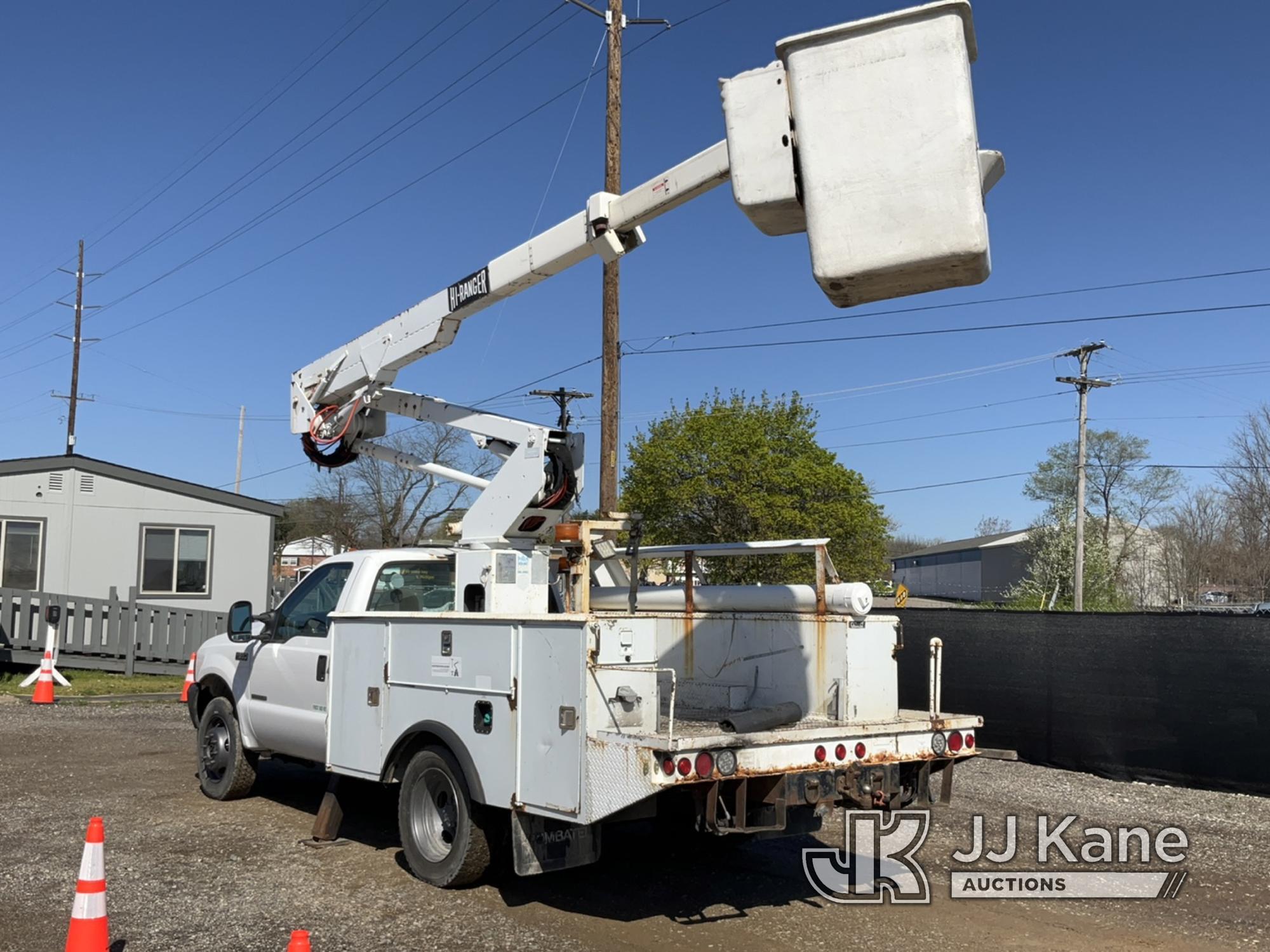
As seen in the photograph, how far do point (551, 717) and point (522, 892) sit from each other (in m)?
1.45

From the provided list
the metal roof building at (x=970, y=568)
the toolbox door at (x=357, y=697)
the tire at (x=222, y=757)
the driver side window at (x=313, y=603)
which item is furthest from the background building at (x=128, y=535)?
the metal roof building at (x=970, y=568)

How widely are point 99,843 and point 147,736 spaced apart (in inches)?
348

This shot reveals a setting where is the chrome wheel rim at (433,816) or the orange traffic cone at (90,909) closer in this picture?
the orange traffic cone at (90,909)

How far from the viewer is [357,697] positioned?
23.9 feet

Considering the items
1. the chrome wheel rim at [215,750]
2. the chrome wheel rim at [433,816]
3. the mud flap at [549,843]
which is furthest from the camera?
the chrome wheel rim at [215,750]

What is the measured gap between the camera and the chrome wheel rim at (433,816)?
6.65 metres

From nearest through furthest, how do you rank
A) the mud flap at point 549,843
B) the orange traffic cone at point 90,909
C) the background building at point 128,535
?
the orange traffic cone at point 90,909
the mud flap at point 549,843
the background building at point 128,535

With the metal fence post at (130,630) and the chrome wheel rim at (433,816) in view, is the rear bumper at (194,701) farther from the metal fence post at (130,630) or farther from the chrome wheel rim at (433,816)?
the metal fence post at (130,630)

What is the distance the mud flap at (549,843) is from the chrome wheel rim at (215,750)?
4073 mm

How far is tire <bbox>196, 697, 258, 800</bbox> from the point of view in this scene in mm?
8992

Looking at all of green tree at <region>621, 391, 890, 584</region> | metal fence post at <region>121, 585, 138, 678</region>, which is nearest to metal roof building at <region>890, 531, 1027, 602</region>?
green tree at <region>621, 391, 890, 584</region>

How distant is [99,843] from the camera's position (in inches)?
189

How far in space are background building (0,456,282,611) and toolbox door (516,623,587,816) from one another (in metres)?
16.8

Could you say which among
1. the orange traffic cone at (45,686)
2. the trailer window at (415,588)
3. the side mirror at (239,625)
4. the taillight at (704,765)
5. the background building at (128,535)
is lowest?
the orange traffic cone at (45,686)
